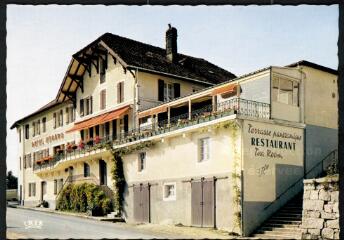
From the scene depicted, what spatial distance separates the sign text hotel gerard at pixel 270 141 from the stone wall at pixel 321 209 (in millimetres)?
2231

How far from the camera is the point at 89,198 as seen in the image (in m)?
21.1

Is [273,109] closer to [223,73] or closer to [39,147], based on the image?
[223,73]

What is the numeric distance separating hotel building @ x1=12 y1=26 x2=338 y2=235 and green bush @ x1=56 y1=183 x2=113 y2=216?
0.45m

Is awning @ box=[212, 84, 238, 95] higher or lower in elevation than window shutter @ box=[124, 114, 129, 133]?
higher

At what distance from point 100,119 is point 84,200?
3477 mm

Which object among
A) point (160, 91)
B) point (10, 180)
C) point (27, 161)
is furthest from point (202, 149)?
point (27, 161)

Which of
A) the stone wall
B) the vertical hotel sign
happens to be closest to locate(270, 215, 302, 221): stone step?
the stone wall

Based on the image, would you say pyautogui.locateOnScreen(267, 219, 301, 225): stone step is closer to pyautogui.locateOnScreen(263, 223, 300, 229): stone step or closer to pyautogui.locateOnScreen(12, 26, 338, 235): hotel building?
pyautogui.locateOnScreen(263, 223, 300, 229): stone step

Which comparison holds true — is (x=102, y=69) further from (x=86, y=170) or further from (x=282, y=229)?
(x=282, y=229)

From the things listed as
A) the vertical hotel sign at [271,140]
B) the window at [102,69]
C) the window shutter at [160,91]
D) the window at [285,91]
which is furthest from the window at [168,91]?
the vertical hotel sign at [271,140]

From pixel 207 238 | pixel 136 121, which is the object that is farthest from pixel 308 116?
pixel 136 121

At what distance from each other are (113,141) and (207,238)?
8098 mm

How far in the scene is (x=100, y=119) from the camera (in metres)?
21.5

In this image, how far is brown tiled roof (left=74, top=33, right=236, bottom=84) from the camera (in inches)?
808
